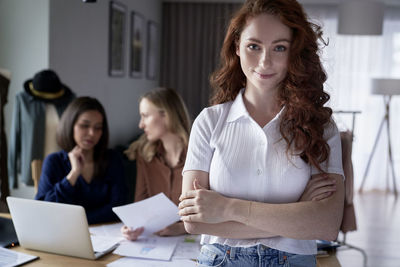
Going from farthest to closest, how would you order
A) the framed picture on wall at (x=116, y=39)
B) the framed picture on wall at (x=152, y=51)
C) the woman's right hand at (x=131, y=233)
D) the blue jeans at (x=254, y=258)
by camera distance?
the framed picture on wall at (x=152, y=51) → the framed picture on wall at (x=116, y=39) → the woman's right hand at (x=131, y=233) → the blue jeans at (x=254, y=258)

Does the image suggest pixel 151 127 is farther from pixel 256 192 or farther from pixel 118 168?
pixel 256 192

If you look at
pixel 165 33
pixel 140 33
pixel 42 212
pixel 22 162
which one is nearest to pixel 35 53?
pixel 22 162

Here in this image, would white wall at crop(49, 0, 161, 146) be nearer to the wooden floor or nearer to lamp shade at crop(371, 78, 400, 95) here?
the wooden floor

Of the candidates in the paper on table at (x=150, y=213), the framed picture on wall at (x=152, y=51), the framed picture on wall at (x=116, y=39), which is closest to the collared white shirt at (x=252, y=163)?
the paper on table at (x=150, y=213)

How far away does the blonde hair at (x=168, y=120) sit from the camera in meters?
2.43

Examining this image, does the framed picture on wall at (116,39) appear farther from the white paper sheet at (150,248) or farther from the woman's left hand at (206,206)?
the woman's left hand at (206,206)

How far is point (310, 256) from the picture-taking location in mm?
1281

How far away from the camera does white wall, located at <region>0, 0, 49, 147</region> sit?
342 centimetres

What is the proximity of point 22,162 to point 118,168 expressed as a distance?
122cm

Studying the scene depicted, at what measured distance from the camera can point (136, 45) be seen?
225 inches

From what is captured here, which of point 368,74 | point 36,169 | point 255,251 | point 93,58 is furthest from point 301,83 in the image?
point 368,74

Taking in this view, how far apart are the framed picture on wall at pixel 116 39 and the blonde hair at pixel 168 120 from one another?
244 cm

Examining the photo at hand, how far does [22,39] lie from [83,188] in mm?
1727

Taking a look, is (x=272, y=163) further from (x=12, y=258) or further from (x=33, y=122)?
(x=33, y=122)
